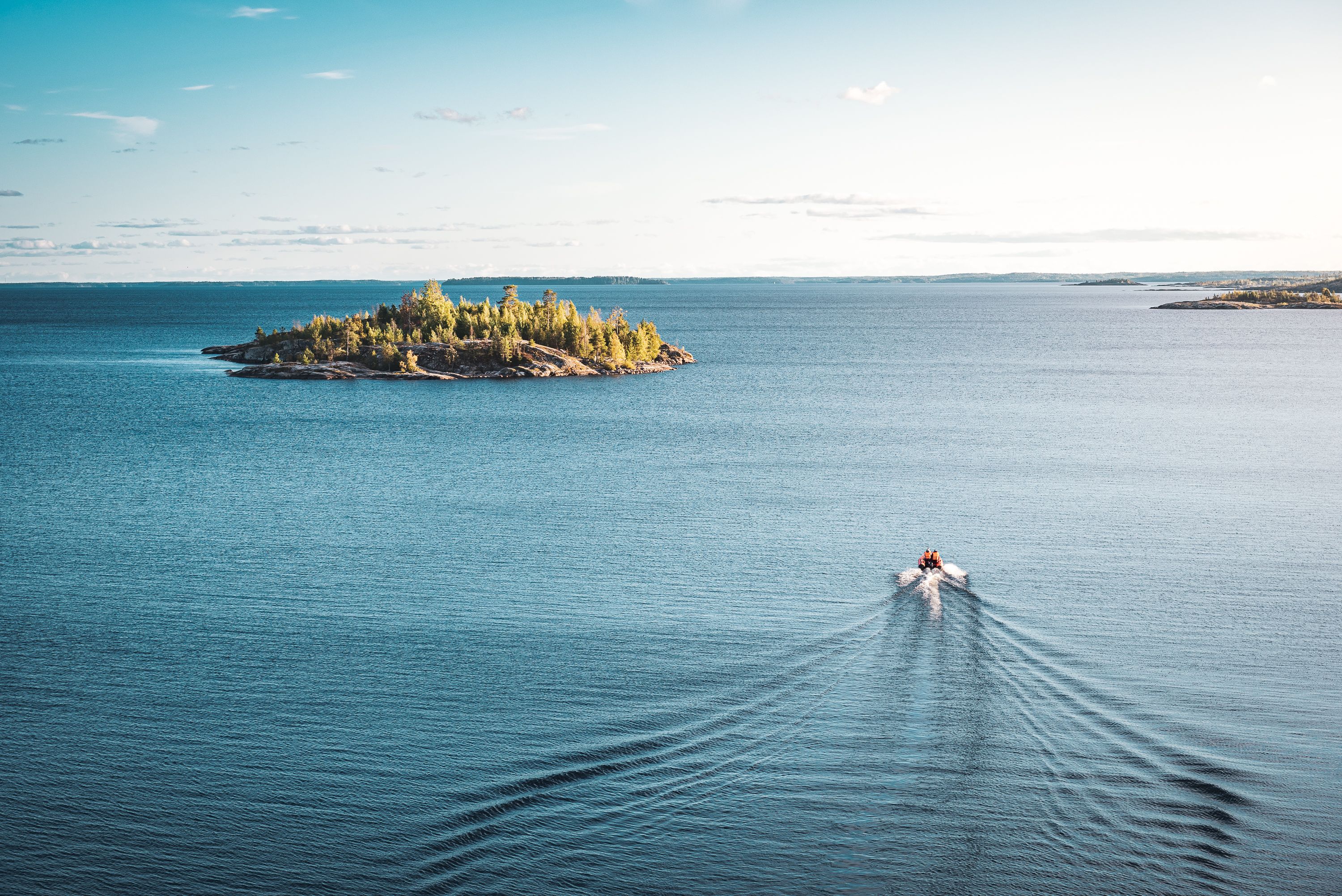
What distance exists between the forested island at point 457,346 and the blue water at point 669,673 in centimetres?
5817

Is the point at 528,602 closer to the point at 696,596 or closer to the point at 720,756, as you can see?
the point at 696,596

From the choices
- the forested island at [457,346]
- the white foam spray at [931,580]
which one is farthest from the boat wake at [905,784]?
the forested island at [457,346]

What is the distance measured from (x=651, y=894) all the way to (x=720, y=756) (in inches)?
216

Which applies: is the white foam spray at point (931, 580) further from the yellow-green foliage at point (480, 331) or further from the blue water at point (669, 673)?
the yellow-green foliage at point (480, 331)

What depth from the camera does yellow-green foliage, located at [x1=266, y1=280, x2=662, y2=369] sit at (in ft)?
434

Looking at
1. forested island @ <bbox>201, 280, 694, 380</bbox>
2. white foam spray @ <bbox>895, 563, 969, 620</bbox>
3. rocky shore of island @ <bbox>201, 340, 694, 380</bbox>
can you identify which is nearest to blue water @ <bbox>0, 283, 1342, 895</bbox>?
white foam spray @ <bbox>895, 563, 969, 620</bbox>

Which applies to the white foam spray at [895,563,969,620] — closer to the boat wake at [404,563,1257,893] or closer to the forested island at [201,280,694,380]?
the boat wake at [404,563,1257,893]

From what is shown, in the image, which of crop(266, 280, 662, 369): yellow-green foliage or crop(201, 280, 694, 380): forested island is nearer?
crop(201, 280, 694, 380): forested island

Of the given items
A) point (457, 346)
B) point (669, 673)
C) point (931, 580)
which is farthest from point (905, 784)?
point (457, 346)

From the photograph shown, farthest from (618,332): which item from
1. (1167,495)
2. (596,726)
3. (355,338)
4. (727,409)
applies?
(596,726)

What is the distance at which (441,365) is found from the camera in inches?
5059

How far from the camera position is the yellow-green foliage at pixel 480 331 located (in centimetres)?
13225

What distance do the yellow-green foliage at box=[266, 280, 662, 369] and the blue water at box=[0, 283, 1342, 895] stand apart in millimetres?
63989

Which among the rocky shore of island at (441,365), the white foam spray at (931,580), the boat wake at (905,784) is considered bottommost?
the boat wake at (905,784)
